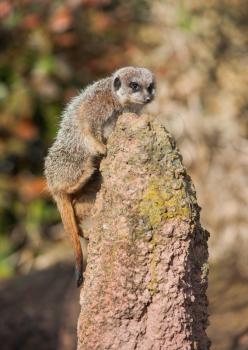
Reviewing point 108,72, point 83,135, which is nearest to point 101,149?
point 83,135

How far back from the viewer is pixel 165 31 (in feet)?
39.6

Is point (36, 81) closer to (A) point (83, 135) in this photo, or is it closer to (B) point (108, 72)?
(B) point (108, 72)

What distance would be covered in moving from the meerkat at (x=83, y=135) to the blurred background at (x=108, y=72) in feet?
16.0

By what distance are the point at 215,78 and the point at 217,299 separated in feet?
12.7

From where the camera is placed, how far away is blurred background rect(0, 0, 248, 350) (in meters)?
10.9

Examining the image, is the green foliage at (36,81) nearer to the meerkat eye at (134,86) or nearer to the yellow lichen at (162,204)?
the meerkat eye at (134,86)

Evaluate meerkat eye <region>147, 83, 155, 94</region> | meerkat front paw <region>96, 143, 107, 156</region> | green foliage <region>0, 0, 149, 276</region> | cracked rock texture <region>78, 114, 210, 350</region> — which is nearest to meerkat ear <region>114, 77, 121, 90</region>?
meerkat eye <region>147, 83, 155, 94</region>

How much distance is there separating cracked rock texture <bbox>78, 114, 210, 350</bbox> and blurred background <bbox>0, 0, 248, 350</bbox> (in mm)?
5757

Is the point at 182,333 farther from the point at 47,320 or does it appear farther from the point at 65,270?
the point at 65,270

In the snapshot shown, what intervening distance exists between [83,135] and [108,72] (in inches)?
295

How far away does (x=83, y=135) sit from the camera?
482 centimetres

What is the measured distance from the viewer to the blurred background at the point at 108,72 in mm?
10867

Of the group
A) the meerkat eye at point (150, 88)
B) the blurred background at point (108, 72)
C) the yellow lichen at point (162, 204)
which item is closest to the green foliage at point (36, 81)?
the blurred background at point (108, 72)

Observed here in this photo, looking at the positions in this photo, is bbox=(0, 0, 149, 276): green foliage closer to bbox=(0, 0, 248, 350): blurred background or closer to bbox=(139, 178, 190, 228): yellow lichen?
bbox=(0, 0, 248, 350): blurred background
